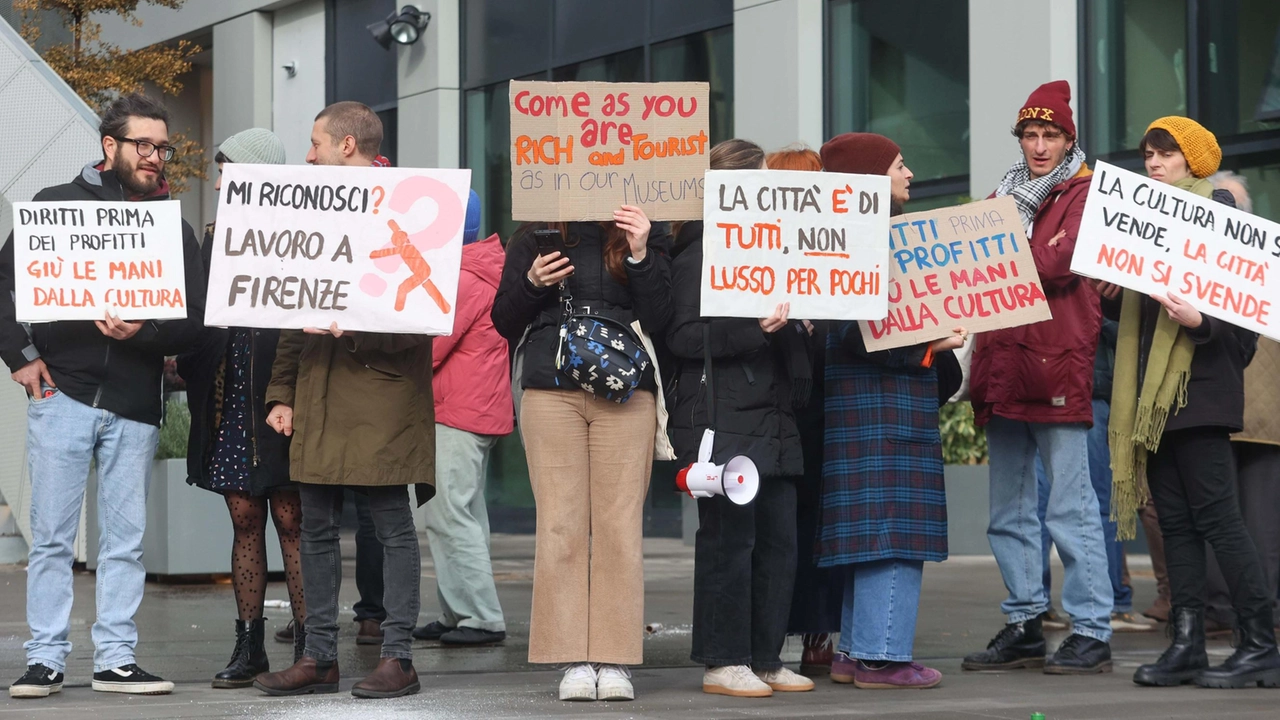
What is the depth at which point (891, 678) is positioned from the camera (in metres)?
5.76

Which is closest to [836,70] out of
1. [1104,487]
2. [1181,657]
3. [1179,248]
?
[1104,487]

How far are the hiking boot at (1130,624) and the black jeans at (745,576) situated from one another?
2871 millimetres

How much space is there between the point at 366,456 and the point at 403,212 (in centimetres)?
84

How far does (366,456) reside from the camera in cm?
539

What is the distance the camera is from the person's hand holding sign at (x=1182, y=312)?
18.7ft

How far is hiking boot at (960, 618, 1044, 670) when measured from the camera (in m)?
6.38

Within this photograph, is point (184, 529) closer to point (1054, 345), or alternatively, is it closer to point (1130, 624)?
point (1130, 624)

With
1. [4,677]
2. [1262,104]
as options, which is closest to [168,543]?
[4,677]

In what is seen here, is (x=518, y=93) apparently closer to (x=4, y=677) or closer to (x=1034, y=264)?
(x=1034, y=264)

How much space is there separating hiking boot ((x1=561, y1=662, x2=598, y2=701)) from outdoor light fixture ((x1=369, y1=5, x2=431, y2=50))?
1236cm

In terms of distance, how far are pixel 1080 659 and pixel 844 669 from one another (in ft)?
3.37

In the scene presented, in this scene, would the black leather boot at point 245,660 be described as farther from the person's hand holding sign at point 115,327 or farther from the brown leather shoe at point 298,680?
the person's hand holding sign at point 115,327

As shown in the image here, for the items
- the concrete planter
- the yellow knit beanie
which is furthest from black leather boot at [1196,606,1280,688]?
the concrete planter

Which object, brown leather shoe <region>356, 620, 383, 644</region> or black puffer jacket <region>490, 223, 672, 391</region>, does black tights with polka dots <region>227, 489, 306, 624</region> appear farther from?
brown leather shoe <region>356, 620, 383, 644</region>
